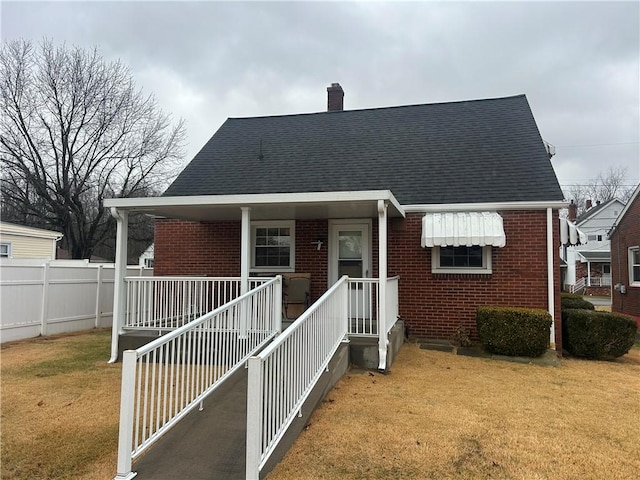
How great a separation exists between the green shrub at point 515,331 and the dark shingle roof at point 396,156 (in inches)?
94.9

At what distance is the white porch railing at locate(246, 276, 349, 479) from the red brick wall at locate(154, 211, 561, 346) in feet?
12.2

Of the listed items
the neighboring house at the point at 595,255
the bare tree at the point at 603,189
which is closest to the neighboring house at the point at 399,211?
the neighboring house at the point at 595,255

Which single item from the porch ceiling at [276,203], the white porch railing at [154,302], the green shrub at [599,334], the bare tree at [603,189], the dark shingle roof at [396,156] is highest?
the bare tree at [603,189]

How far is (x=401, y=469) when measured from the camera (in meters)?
3.47

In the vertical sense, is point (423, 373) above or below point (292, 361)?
below

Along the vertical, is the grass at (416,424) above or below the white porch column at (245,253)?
below

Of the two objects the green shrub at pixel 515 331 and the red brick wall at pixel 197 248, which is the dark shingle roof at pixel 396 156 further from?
the green shrub at pixel 515 331

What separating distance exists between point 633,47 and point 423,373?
39.9ft

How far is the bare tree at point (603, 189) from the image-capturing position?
136 ft

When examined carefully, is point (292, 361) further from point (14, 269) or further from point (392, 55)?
point (392, 55)

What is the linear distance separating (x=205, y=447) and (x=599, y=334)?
25.5 ft

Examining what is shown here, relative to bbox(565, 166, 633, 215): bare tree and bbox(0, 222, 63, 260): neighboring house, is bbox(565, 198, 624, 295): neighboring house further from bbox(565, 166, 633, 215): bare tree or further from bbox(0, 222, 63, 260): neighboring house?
bbox(0, 222, 63, 260): neighboring house

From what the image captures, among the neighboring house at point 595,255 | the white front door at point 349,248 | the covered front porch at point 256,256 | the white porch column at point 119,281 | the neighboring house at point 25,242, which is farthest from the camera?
the neighboring house at point 595,255

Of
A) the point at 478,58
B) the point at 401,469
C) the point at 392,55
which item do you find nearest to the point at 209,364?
the point at 401,469
